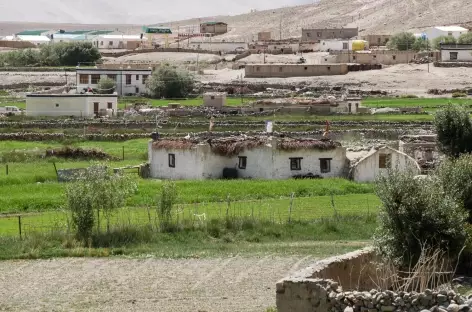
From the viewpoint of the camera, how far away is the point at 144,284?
1171 inches

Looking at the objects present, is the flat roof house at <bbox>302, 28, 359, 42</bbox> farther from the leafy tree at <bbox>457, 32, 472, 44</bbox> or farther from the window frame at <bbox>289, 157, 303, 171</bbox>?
the window frame at <bbox>289, 157, 303, 171</bbox>

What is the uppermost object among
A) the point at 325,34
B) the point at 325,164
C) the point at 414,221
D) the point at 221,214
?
the point at 325,34

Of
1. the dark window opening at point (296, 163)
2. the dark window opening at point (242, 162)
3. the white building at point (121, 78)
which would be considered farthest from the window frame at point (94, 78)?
the dark window opening at point (296, 163)

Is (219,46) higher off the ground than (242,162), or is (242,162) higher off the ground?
(219,46)

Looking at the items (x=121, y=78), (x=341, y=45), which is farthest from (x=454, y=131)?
(x=341, y=45)

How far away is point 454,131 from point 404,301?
3229 cm

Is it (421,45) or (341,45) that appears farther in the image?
(341,45)

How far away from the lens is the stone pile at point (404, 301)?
20.8m

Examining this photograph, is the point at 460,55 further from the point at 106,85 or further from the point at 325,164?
the point at 325,164

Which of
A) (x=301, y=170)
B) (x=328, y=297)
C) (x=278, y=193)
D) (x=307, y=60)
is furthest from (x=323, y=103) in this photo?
(x=328, y=297)

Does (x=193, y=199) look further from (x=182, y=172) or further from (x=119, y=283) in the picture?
(x=119, y=283)

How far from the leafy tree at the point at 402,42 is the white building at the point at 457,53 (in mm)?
16515

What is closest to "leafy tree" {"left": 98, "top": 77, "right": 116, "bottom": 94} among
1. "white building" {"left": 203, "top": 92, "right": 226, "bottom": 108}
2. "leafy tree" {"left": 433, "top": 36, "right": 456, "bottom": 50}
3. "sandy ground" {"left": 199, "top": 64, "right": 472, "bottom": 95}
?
A: "white building" {"left": 203, "top": 92, "right": 226, "bottom": 108}

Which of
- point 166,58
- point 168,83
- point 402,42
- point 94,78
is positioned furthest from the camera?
point 166,58
